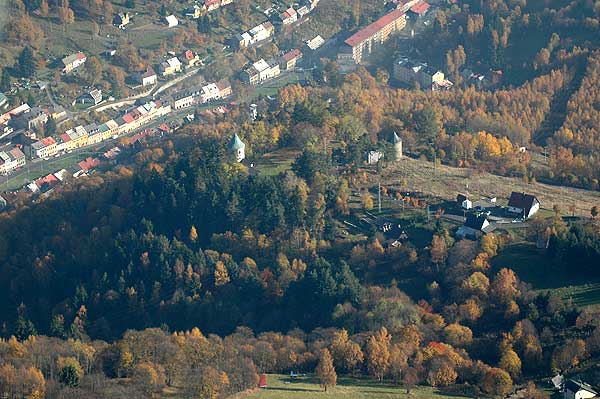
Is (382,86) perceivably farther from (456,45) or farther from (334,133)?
(334,133)

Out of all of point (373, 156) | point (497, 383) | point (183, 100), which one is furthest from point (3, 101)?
point (497, 383)

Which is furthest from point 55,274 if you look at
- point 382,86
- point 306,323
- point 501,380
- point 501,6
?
point 501,6

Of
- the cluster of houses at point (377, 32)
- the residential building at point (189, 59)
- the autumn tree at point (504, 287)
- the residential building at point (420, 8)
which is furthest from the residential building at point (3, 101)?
the autumn tree at point (504, 287)

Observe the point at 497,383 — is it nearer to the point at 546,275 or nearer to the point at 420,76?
the point at 546,275

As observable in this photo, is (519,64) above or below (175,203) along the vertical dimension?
below

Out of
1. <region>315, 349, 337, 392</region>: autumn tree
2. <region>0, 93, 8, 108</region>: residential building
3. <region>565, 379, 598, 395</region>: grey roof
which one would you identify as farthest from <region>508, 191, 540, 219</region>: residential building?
<region>0, 93, 8, 108</region>: residential building

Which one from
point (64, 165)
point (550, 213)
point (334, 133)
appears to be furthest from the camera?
point (64, 165)

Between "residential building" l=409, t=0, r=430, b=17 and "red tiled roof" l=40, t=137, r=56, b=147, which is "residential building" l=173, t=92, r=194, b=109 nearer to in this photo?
"red tiled roof" l=40, t=137, r=56, b=147
